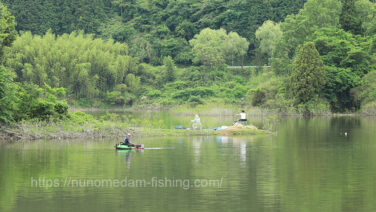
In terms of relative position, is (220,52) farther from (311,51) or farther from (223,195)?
(223,195)

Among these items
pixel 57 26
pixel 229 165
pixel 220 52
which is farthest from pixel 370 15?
pixel 229 165

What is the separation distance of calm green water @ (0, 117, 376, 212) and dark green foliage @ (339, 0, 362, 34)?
135 ft

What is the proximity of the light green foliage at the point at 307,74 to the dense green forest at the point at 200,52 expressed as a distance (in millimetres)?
111

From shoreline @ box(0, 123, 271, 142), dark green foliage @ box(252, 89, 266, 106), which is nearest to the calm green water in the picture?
shoreline @ box(0, 123, 271, 142)

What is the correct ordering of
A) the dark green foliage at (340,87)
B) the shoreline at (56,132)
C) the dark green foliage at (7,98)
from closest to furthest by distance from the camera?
the dark green foliage at (7,98) → the shoreline at (56,132) → the dark green foliage at (340,87)

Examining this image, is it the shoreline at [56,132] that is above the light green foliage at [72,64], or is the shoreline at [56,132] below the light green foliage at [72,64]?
below

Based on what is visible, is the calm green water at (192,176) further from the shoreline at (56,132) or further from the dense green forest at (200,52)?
the dense green forest at (200,52)

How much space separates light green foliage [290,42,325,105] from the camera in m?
71.2

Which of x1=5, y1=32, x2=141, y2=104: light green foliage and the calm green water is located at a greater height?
x1=5, y1=32, x2=141, y2=104: light green foliage

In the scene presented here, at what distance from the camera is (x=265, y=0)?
101 m

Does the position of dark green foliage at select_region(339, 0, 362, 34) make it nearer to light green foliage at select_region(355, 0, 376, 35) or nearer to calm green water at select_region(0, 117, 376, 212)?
light green foliage at select_region(355, 0, 376, 35)

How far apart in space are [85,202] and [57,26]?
284ft

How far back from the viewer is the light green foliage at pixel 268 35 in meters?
93.9

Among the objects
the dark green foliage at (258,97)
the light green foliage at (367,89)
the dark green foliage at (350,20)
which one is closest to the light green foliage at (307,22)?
the dark green foliage at (350,20)
